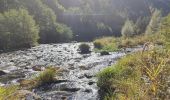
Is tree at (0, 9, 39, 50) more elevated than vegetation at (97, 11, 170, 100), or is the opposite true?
vegetation at (97, 11, 170, 100)

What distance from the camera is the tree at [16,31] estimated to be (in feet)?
212

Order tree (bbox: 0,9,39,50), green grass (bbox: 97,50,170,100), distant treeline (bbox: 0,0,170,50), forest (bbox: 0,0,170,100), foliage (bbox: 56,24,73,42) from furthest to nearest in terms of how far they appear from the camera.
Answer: foliage (bbox: 56,24,73,42) → distant treeline (bbox: 0,0,170,50) → tree (bbox: 0,9,39,50) → forest (bbox: 0,0,170,100) → green grass (bbox: 97,50,170,100)

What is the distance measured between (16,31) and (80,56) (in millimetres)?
29312

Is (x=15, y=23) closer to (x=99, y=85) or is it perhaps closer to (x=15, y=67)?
(x=15, y=67)

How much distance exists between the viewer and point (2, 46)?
63.0 metres

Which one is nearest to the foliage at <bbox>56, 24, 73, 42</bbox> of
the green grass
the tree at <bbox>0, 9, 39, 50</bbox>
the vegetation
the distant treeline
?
the distant treeline

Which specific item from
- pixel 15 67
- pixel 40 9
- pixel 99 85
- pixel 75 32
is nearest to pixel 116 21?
pixel 75 32

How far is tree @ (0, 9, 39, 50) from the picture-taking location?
64.8 metres

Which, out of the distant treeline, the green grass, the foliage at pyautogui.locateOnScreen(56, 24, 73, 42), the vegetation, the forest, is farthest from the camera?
the foliage at pyautogui.locateOnScreen(56, 24, 73, 42)

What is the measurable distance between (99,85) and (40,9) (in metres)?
86.1

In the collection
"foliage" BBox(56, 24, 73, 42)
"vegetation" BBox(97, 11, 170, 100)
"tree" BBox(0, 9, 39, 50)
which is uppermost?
"vegetation" BBox(97, 11, 170, 100)

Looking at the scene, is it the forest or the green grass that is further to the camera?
the forest

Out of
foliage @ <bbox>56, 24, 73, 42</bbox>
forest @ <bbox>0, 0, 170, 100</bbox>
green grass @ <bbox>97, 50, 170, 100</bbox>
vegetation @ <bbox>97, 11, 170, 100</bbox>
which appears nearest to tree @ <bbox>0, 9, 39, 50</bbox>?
forest @ <bbox>0, 0, 170, 100</bbox>

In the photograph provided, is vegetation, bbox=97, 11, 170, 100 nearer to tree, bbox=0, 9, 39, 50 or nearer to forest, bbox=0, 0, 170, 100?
forest, bbox=0, 0, 170, 100
